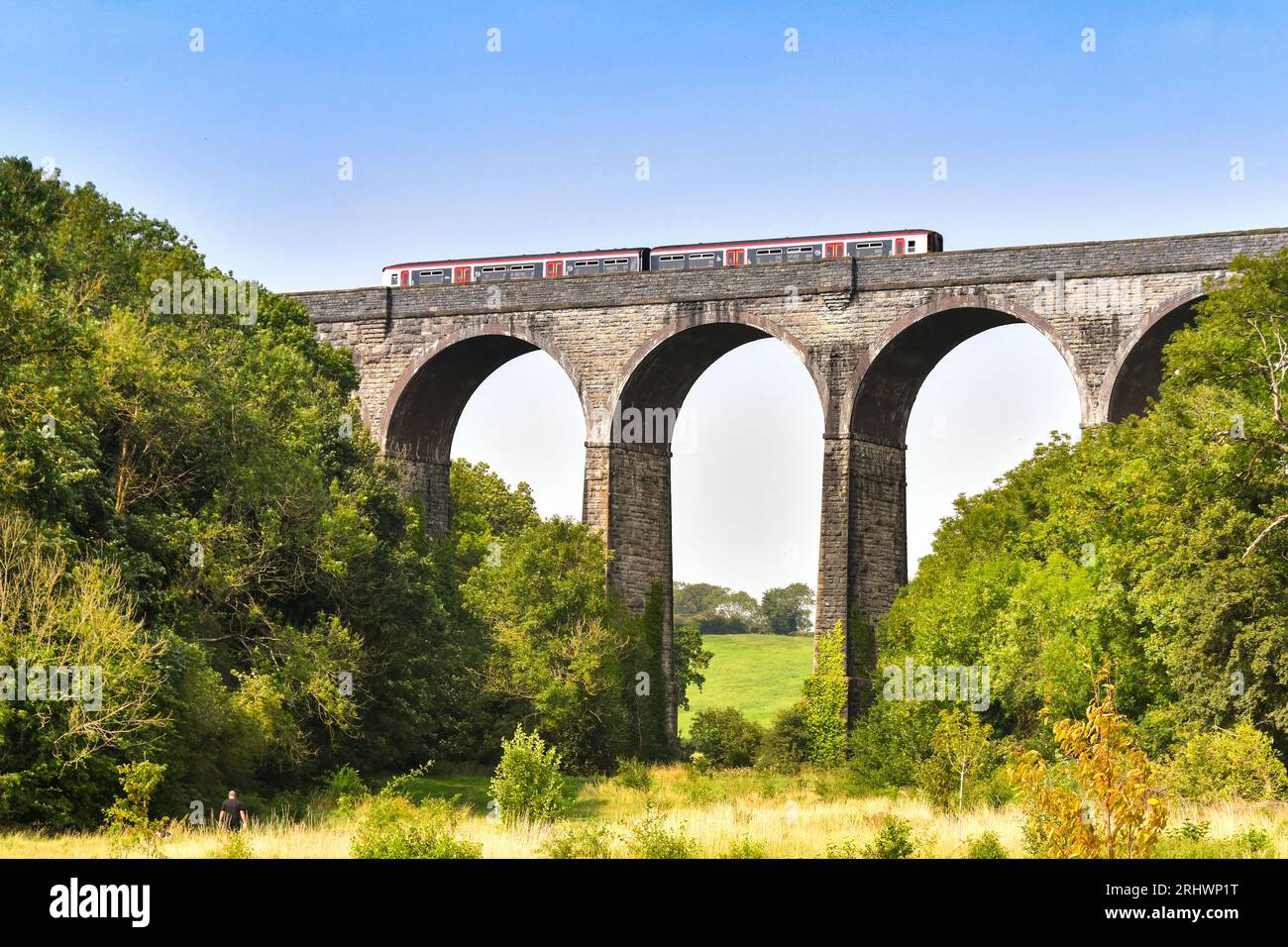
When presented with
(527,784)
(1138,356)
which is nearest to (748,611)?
(1138,356)

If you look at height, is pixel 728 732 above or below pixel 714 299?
below

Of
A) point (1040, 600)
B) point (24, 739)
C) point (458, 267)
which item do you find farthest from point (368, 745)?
point (458, 267)

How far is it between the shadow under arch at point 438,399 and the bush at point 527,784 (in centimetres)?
2265


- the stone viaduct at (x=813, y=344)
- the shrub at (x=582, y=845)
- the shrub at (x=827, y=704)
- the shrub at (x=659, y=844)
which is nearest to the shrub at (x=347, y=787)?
the shrub at (x=582, y=845)

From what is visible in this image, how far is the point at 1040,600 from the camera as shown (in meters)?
37.5

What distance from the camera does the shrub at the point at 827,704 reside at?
148ft

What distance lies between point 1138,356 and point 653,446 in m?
13.8

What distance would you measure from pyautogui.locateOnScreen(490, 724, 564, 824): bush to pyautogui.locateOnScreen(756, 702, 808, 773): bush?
17.2 metres

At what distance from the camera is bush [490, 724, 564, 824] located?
92.8 ft

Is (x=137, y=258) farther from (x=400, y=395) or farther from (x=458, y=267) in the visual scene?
(x=458, y=267)

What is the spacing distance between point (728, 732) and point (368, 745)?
16551 millimetres

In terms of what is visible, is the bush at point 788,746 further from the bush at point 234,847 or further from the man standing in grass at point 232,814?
the bush at point 234,847

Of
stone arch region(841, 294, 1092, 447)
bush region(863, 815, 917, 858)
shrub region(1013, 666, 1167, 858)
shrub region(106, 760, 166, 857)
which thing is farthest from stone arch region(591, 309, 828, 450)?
shrub region(1013, 666, 1167, 858)
